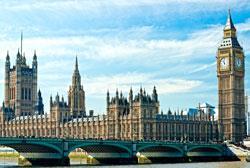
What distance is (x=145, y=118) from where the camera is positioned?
122 meters

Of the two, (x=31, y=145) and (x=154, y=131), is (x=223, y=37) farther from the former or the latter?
(x=31, y=145)

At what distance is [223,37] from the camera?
139 metres

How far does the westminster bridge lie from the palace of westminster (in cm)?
1774

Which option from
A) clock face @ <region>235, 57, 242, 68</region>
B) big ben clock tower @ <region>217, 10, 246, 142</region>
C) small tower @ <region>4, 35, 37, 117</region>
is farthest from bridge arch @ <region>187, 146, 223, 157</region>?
small tower @ <region>4, 35, 37, 117</region>

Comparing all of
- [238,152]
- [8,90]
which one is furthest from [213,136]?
[8,90]

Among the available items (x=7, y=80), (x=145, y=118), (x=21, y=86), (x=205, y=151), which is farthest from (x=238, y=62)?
(x=7, y=80)

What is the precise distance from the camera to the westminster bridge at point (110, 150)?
265 feet

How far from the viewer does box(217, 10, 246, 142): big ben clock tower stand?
5305 inches

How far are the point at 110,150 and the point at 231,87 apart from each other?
166ft

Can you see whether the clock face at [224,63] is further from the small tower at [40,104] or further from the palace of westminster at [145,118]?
the small tower at [40,104]

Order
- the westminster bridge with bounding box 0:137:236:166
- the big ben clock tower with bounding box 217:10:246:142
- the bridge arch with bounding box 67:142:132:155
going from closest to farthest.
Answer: the westminster bridge with bounding box 0:137:236:166, the bridge arch with bounding box 67:142:132:155, the big ben clock tower with bounding box 217:10:246:142

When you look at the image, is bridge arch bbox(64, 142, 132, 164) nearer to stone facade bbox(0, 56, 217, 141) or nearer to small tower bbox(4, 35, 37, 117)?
stone facade bbox(0, 56, 217, 141)

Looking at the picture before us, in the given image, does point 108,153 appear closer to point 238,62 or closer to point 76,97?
point 238,62

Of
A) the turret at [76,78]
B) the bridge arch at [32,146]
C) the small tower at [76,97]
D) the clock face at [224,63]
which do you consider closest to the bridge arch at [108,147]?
the bridge arch at [32,146]
